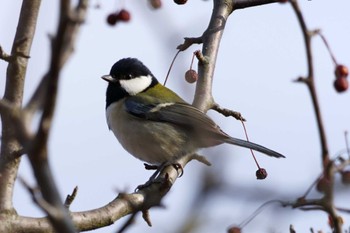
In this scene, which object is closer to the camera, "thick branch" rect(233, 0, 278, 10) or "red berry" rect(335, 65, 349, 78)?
"red berry" rect(335, 65, 349, 78)

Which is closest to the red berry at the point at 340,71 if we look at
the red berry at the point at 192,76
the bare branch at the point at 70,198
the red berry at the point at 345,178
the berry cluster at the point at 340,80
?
the berry cluster at the point at 340,80

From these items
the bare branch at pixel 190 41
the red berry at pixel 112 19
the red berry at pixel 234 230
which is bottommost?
the red berry at pixel 234 230

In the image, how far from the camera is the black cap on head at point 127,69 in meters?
5.62

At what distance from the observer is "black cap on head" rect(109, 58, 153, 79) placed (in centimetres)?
562

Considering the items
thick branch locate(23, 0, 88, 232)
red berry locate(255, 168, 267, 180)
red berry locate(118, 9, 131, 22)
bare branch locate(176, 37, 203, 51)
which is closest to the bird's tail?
red berry locate(255, 168, 267, 180)

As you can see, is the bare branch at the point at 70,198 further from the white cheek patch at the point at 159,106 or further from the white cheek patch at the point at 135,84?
the white cheek patch at the point at 135,84

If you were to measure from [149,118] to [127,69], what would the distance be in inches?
25.7

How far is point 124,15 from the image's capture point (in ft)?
13.0

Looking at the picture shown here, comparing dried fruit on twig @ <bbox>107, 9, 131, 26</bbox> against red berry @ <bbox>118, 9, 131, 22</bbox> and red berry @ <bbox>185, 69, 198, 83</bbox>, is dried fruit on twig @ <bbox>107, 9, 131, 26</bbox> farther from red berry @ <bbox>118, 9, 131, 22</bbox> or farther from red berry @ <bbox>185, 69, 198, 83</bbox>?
red berry @ <bbox>185, 69, 198, 83</bbox>

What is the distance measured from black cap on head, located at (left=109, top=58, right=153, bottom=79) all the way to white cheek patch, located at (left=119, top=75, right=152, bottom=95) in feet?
0.11

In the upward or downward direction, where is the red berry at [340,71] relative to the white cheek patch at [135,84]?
upward

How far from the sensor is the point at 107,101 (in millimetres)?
5645

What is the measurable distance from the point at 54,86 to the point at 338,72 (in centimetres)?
185

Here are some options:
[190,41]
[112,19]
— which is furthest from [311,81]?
[190,41]
